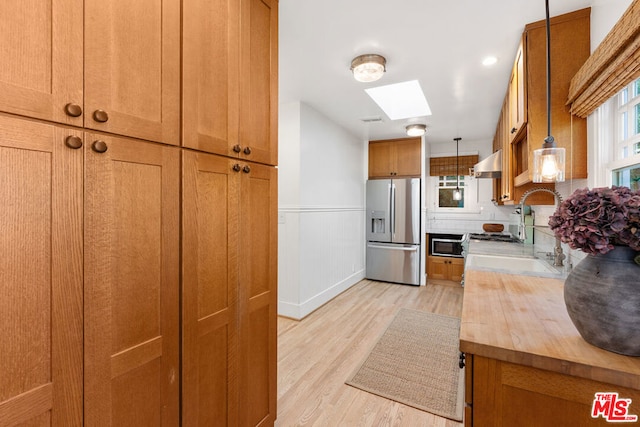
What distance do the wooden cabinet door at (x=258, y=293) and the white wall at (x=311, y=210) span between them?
1763mm

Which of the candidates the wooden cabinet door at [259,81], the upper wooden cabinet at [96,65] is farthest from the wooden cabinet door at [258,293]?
the upper wooden cabinet at [96,65]

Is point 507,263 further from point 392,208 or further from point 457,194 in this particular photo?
point 457,194

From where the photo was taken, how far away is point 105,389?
920 mm

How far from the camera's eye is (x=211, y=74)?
4.05 ft

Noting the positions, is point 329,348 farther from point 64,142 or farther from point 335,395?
point 64,142

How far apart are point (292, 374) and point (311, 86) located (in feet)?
8.54

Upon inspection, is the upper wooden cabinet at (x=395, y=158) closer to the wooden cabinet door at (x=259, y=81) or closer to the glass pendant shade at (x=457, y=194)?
the glass pendant shade at (x=457, y=194)

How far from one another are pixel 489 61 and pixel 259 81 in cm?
194

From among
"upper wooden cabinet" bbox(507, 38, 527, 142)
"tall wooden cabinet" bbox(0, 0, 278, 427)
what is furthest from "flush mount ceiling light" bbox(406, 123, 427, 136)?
"tall wooden cabinet" bbox(0, 0, 278, 427)

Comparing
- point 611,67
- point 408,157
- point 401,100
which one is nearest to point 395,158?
point 408,157

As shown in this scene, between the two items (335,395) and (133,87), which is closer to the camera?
(133,87)

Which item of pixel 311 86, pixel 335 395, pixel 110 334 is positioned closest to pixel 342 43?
pixel 311 86

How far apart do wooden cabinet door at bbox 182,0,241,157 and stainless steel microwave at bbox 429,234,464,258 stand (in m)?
4.46

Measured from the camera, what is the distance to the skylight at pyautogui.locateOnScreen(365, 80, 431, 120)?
119 inches
